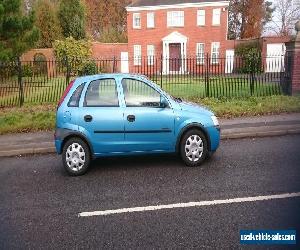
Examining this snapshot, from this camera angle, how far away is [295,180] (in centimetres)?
531

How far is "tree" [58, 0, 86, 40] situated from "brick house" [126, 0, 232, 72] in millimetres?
5182

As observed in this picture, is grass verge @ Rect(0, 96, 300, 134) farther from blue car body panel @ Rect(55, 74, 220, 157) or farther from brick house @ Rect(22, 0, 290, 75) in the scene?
brick house @ Rect(22, 0, 290, 75)

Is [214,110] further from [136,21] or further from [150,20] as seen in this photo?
[136,21]

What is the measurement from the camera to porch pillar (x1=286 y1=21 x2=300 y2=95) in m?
12.1

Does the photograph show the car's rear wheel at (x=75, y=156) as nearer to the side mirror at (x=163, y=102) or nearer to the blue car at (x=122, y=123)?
the blue car at (x=122, y=123)

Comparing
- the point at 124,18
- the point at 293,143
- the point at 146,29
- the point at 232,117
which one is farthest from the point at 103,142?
the point at 124,18

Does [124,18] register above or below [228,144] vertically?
above

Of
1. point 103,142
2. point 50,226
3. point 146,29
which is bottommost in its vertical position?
point 50,226

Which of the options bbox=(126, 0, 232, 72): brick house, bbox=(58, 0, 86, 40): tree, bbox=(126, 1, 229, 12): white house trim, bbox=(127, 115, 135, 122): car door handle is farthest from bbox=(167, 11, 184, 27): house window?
bbox=(127, 115, 135, 122): car door handle

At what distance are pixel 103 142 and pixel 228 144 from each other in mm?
3255

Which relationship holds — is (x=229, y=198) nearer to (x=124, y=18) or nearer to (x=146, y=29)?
(x=146, y=29)

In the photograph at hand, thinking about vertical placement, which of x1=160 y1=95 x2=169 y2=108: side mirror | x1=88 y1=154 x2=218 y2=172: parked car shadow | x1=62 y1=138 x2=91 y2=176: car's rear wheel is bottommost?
x1=88 y1=154 x2=218 y2=172: parked car shadow

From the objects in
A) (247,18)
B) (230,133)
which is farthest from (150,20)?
(230,133)

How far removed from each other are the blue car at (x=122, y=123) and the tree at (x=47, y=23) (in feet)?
95.6
